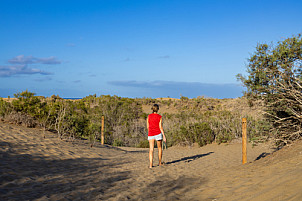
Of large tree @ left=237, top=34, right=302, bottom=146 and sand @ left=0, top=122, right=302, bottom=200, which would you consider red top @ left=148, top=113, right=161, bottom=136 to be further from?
large tree @ left=237, top=34, right=302, bottom=146

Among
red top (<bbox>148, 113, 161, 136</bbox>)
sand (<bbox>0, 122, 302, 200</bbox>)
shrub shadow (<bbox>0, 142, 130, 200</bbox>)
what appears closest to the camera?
sand (<bbox>0, 122, 302, 200</bbox>)

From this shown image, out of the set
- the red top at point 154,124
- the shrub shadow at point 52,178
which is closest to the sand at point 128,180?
the shrub shadow at point 52,178

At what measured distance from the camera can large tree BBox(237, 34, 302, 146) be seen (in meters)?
8.36

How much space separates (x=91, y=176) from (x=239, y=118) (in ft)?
40.0

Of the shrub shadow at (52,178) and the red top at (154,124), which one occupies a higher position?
the red top at (154,124)

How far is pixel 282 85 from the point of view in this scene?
8.08 meters

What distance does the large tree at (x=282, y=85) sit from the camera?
8.36m

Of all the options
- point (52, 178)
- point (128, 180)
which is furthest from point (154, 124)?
point (52, 178)

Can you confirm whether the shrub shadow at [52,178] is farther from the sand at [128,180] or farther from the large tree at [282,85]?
the large tree at [282,85]

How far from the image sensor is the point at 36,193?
16.2 ft

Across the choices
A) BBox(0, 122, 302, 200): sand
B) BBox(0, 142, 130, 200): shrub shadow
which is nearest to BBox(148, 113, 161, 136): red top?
BBox(0, 122, 302, 200): sand

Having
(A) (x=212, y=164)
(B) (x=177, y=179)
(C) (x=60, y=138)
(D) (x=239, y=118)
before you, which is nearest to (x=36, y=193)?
(B) (x=177, y=179)

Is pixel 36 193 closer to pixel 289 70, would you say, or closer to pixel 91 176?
pixel 91 176

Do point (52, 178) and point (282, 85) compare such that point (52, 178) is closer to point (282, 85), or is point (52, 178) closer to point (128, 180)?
point (128, 180)
